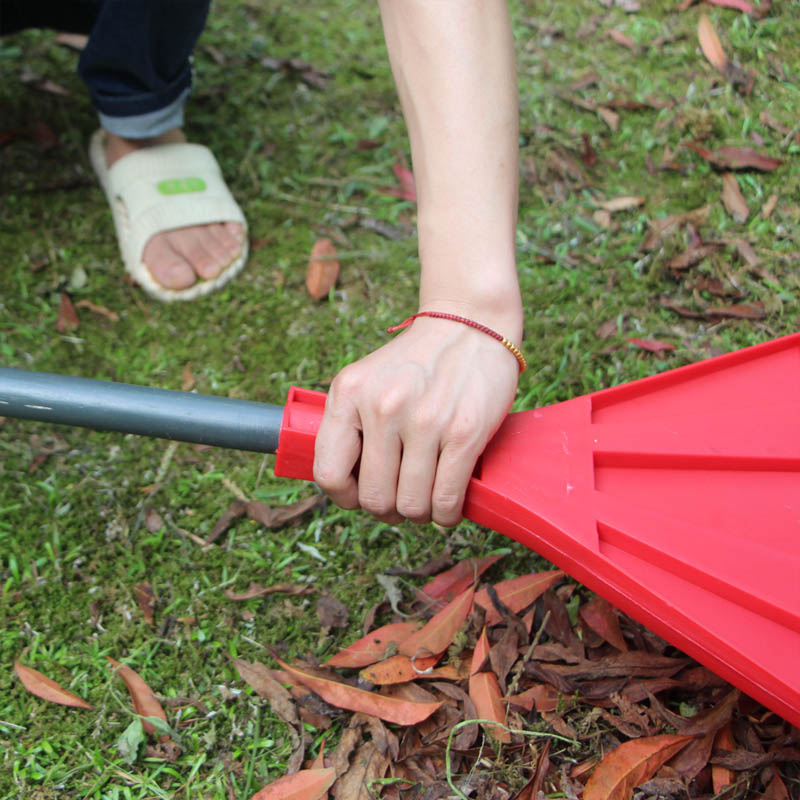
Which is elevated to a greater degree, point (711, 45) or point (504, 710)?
point (711, 45)

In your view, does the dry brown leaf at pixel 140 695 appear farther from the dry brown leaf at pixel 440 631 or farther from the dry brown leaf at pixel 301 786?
the dry brown leaf at pixel 440 631

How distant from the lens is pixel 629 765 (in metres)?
1.32

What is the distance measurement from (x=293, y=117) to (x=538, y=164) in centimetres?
79

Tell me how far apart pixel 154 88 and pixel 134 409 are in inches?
43.1

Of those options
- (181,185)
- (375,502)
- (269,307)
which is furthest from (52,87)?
(375,502)

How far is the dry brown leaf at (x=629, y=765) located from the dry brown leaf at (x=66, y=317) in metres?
1.56

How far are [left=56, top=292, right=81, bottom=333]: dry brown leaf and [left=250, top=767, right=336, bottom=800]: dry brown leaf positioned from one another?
1.23m

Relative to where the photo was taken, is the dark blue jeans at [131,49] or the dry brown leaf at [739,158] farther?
the dry brown leaf at [739,158]

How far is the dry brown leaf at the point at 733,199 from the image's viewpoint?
2139 mm

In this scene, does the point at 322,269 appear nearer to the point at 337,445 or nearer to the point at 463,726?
the point at 337,445

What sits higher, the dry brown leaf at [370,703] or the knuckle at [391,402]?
the knuckle at [391,402]

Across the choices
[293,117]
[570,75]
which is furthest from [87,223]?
[570,75]

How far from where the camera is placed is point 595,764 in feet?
4.41

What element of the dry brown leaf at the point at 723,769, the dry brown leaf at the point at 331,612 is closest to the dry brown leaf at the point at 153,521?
the dry brown leaf at the point at 331,612
